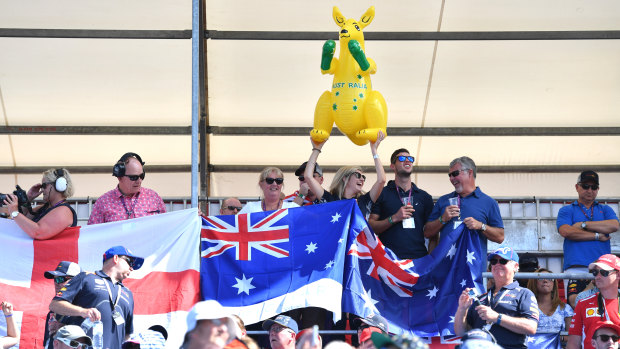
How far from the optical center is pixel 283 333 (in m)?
6.27

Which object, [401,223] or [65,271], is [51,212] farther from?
[401,223]

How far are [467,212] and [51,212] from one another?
363 centimetres

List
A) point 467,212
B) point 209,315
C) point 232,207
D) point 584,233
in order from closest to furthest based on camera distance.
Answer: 1. point 209,315
2. point 467,212
3. point 584,233
4. point 232,207

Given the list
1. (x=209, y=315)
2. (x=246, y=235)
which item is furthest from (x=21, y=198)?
(x=209, y=315)

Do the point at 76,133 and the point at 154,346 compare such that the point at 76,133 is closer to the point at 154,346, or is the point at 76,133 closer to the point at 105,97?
the point at 105,97

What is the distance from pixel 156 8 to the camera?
10773 mm

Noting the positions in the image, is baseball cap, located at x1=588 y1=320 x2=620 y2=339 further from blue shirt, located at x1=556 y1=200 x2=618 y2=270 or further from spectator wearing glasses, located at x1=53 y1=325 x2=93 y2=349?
spectator wearing glasses, located at x1=53 y1=325 x2=93 y2=349

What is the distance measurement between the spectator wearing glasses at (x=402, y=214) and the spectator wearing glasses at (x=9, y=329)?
123 inches

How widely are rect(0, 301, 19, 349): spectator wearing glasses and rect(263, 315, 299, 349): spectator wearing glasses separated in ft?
6.98

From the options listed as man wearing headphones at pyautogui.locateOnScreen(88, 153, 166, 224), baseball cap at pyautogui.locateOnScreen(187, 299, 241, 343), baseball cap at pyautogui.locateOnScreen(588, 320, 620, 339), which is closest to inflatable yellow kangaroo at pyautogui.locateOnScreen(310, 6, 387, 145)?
man wearing headphones at pyautogui.locateOnScreen(88, 153, 166, 224)

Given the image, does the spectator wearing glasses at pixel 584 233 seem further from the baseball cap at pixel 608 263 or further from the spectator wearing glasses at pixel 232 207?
the spectator wearing glasses at pixel 232 207

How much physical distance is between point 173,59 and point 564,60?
5.14 meters

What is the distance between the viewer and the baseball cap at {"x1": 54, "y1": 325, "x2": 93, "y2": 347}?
5.60 m

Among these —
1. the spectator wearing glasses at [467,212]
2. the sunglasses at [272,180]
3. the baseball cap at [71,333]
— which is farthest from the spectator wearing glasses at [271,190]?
the baseball cap at [71,333]
